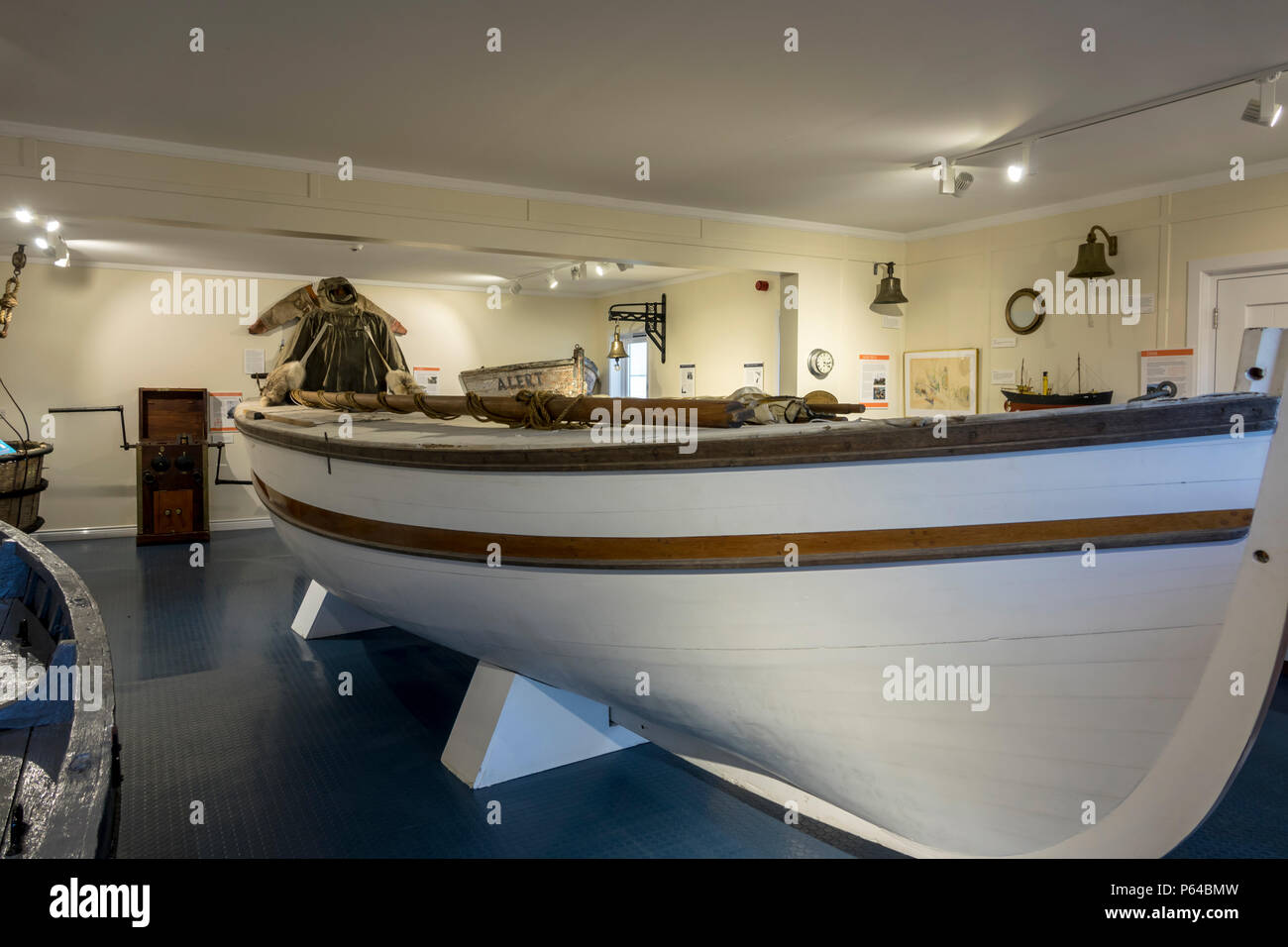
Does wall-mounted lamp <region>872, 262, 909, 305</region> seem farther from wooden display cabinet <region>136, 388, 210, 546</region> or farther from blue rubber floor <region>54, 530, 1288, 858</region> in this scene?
wooden display cabinet <region>136, 388, 210, 546</region>

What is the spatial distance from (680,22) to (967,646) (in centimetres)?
247

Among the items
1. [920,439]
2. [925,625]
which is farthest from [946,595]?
[920,439]

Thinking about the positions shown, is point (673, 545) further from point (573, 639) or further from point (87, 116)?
point (87, 116)

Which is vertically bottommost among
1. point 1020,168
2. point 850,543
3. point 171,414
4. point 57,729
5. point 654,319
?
point 57,729

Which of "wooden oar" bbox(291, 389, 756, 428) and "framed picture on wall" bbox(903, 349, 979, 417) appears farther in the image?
"framed picture on wall" bbox(903, 349, 979, 417)

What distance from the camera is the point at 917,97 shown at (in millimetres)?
3783

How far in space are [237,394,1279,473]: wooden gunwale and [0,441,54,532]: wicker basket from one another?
212 inches

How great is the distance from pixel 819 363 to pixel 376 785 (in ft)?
16.4

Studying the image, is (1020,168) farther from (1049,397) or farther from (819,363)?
(819,363)

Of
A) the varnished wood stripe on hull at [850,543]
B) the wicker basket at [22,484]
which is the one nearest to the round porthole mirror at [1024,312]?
the varnished wood stripe on hull at [850,543]

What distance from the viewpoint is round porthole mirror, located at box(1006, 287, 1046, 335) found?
233 inches

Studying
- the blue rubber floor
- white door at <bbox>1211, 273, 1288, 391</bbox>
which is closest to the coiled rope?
the blue rubber floor

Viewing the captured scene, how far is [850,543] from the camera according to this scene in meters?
1.70

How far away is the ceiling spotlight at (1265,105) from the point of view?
3.46m
